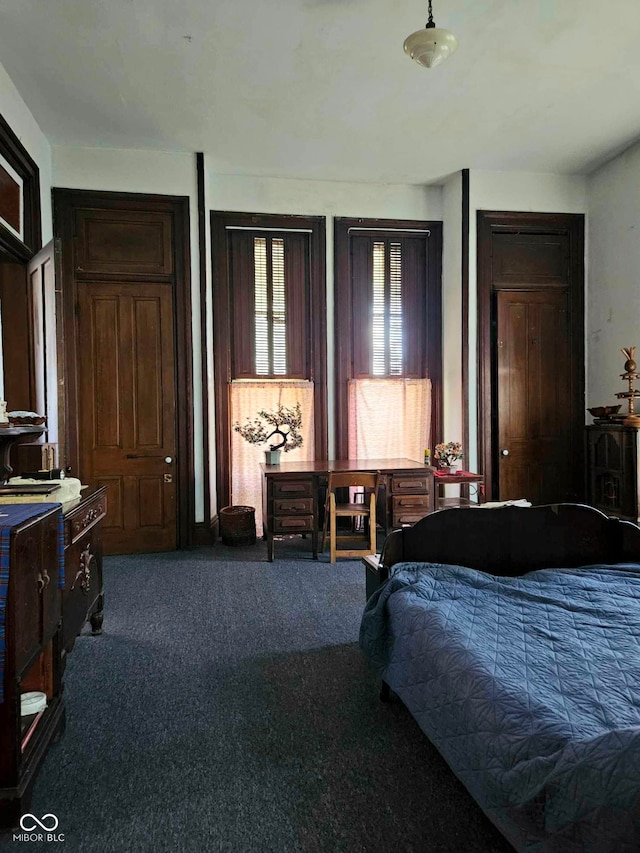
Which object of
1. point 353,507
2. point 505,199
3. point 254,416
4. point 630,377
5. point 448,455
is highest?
point 505,199

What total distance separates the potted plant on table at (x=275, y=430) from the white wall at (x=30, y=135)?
91.5 inches

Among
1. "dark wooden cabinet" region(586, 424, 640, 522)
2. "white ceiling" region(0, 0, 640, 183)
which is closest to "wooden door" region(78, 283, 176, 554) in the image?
"white ceiling" region(0, 0, 640, 183)

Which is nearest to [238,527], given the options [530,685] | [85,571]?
[85,571]

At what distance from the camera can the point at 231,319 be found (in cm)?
543

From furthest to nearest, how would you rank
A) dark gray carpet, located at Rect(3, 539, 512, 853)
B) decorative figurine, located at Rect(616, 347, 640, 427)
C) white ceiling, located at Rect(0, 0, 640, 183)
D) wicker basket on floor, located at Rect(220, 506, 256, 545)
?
wicker basket on floor, located at Rect(220, 506, 256, 545)
decorative figurine, located at Rect(616, 347, 640, 427)
white ceiling, located at Rect(0, 0, 640, 183)
dark gray carpet, located at Rect(3, 539, 512, 853)

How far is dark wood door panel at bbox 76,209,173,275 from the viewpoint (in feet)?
16.0

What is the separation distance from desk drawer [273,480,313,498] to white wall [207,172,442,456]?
42.1 inches

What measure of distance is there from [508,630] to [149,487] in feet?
12.5

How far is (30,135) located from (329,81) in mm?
2381

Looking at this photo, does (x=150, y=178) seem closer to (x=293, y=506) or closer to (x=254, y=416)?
(x=254, y=416)

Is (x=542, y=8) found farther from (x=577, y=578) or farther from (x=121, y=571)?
(x=121, y=571)

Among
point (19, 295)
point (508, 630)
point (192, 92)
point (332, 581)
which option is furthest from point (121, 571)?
point (192, 92)

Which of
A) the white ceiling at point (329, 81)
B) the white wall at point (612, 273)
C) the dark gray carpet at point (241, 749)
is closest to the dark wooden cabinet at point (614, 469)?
the white wall at point (612, 273)

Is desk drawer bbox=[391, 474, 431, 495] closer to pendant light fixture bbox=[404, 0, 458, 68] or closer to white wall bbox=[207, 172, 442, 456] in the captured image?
white wall bbox=[207, 172, 442, 456]
